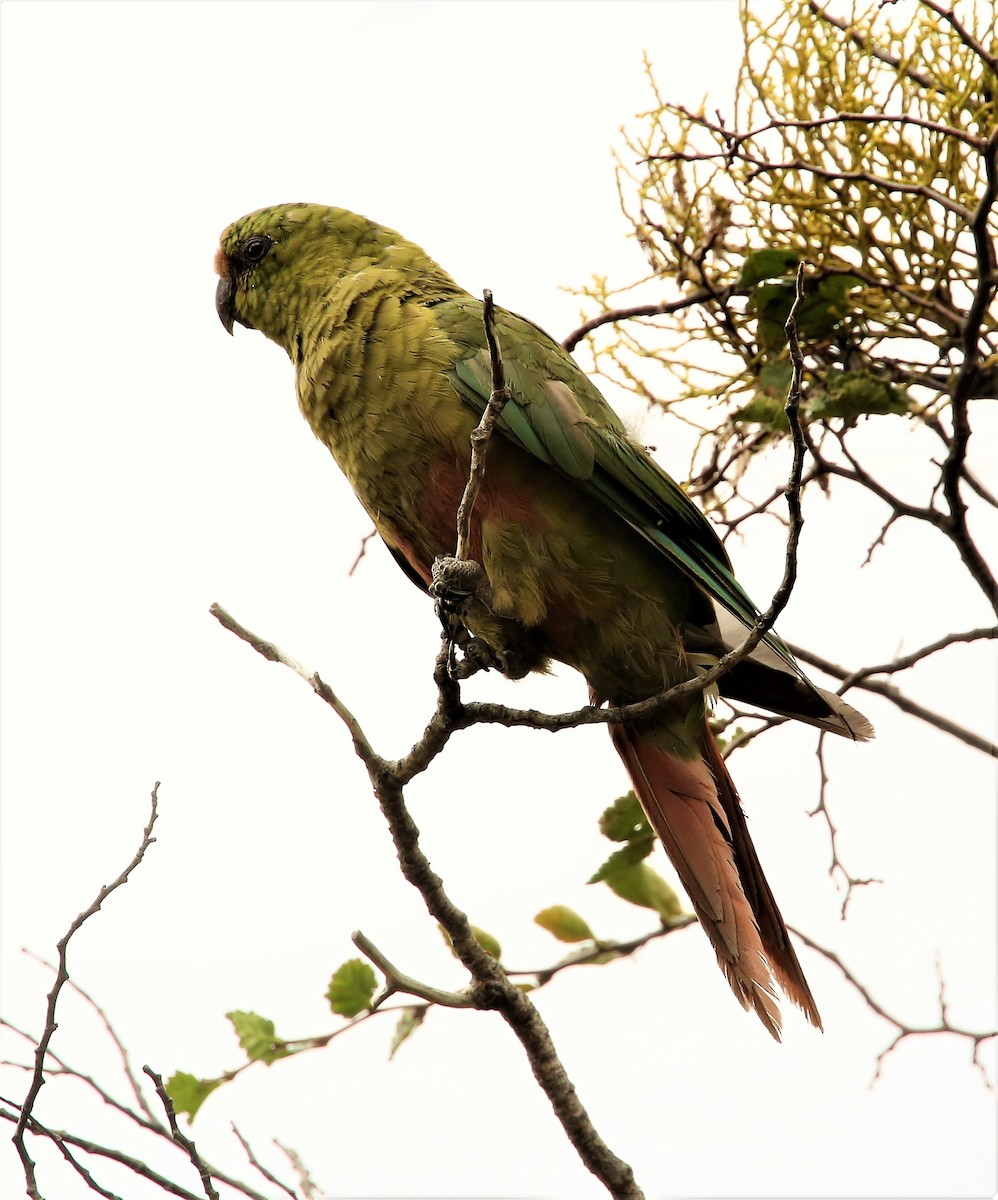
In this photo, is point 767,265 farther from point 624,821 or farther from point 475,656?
point 624,821

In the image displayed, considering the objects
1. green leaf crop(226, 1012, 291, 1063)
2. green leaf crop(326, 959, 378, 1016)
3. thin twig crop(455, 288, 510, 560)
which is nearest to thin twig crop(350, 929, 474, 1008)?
green leaf crop(326, 959, 378, 1016)

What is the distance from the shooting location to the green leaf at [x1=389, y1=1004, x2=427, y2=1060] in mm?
1690

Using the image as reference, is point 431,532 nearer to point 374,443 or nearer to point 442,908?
point 374,443

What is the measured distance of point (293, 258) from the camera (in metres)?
2.25

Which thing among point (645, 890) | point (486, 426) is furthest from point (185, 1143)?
point (486, 426)

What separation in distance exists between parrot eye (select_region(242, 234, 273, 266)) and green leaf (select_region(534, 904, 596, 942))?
4.58 ft

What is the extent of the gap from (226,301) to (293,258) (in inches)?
8.2

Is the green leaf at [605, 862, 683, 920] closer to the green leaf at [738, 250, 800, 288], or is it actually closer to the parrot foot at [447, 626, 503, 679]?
the parrot foot at [447, 626, 503, 679]

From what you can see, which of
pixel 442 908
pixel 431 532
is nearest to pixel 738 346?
pixel 431 532

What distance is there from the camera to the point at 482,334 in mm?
1849

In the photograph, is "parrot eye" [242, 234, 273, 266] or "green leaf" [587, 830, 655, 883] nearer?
"green leaf" [587, 830, 655, 883]

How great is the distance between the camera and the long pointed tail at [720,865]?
183 cm

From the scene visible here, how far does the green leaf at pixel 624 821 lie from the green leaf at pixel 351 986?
48 cm

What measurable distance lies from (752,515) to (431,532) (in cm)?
52
